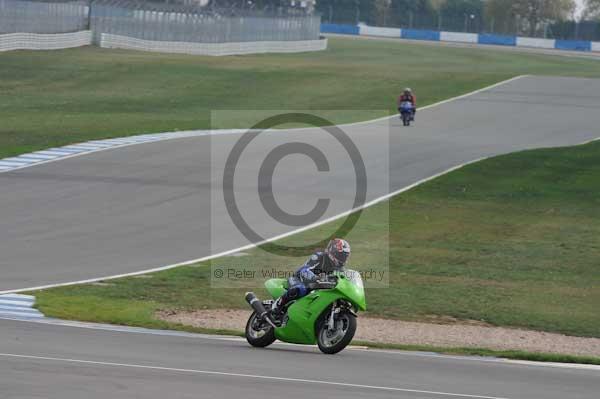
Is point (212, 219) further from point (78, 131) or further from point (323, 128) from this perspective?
point (323, 128)

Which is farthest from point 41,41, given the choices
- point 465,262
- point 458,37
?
point 458,37

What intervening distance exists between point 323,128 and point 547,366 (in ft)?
99.5

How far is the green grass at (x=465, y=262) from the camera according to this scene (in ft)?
66.5

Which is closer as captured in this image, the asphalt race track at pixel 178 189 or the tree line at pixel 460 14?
the asphalt race track at pixel 178 189

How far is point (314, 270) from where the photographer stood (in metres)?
15.4

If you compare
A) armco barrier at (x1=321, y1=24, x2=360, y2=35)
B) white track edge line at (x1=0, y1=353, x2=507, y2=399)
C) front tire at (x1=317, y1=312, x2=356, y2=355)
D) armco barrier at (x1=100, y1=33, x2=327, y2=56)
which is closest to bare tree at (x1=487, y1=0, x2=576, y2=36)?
armco barrier at (x1=321, y1=24, x2=360, y2=35)

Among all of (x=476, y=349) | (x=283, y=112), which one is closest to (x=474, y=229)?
(x=476, y=349)

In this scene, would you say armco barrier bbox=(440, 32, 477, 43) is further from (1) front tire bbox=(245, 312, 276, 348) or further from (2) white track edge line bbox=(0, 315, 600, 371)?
(1) front tire bbox=(245, 312, 276, 348)

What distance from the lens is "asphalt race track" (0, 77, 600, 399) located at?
1238 centimetres

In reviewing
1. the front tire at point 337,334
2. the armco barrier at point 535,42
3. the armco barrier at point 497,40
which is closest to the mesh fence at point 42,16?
the front tire at point 337,334

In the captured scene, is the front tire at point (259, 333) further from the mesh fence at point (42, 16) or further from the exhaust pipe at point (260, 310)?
the mesh fence at point (42, 16)

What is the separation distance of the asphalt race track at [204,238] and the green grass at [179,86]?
4.28 meters

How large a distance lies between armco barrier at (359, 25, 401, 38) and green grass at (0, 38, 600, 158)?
56784 mm

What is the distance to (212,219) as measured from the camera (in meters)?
28.2
